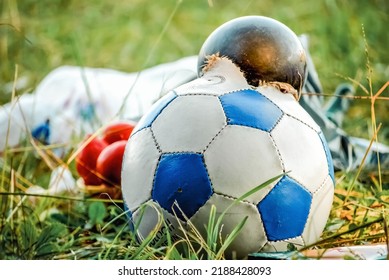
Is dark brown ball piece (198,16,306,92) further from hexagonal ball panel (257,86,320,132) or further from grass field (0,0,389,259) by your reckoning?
grass field (0,0,389,259)

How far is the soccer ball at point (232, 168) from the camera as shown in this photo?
150 cm

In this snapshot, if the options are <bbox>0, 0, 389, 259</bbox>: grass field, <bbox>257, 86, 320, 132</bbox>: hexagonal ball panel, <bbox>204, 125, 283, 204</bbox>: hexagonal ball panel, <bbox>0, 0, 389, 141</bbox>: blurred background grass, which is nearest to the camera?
<bbox>204, 125, 283, 204</bbox>: hexagonal ball panel

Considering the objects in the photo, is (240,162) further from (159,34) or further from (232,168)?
(159,34)

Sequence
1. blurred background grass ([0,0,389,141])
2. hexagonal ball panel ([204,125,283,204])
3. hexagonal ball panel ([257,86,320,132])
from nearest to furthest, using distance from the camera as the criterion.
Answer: hexagonal ball panel ([204,125,283,204])
hexagonal ball panel ([257,86,320,132])
blurred background grass ([0,0,389,141])

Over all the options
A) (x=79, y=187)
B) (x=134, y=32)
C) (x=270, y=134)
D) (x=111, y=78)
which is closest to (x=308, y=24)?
(x=134, y=32)

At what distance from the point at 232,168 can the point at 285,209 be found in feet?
0.42

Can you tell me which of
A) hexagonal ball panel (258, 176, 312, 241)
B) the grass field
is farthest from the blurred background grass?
hexagonal ball panel (258, 176, 312, 241)

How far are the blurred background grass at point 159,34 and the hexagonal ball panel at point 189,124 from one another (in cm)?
124

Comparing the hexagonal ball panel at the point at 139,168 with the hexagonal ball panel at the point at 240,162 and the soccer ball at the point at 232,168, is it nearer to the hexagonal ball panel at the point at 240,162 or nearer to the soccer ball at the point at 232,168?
the soccer ball at the point at 232,168

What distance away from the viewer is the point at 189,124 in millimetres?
1539

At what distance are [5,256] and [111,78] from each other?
1.19 m

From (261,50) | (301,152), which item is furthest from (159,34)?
(301,152)

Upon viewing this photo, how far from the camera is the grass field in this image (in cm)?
176

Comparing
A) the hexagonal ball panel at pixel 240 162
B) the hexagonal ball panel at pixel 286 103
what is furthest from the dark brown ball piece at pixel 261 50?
the hexagonal ball panel at pixel 240 162
